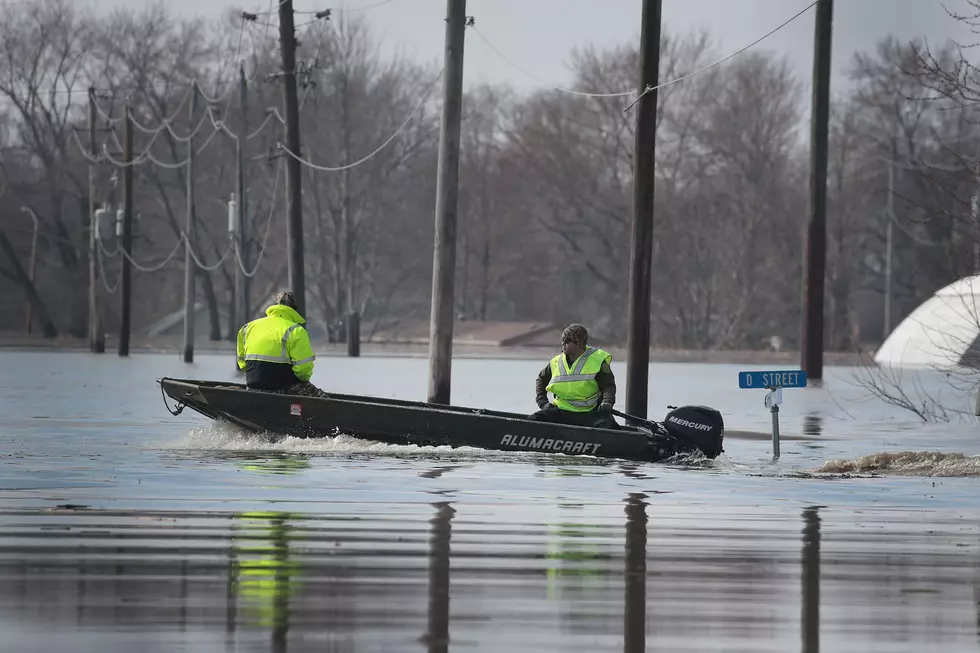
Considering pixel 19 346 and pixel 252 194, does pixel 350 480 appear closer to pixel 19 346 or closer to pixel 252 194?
pixel 19 346

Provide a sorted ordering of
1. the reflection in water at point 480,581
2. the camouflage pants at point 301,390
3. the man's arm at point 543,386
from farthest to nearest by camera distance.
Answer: the camouflage pants at point 301,390 → the man's arm at point 543,386 → the reflection in water at point 480,581

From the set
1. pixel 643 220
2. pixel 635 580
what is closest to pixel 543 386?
pixel 643 220

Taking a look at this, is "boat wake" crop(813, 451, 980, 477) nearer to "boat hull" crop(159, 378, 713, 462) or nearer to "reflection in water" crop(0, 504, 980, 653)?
"boat hull" crop(159, 378, 713, 462)

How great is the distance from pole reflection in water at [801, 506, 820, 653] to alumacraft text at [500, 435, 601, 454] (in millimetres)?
5193

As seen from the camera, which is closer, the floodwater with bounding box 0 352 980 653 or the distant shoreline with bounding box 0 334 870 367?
the floodwater with bounding box 0 352 980 653

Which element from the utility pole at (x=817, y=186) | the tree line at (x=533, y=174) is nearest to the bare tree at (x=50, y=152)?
the tree line at (x=533, y=174)

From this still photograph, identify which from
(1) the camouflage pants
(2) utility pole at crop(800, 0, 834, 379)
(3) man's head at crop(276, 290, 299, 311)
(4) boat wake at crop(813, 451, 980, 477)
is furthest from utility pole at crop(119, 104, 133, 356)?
(4) boat wake at crop(813, 451, 980, 477)

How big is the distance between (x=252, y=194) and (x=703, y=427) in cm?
7277

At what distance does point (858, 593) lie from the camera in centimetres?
1015

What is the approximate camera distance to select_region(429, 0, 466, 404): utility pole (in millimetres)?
27906

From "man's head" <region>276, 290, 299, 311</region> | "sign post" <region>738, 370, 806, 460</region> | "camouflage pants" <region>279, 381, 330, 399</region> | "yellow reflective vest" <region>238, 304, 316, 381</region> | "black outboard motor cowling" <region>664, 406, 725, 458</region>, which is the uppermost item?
"man's head" <region>276, 290, 299, 311</region>

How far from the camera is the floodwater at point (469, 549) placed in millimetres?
8695

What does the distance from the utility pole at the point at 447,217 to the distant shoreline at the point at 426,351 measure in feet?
119

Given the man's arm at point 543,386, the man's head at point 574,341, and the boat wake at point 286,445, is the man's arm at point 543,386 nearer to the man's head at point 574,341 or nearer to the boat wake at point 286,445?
the man's head at point 574,341
